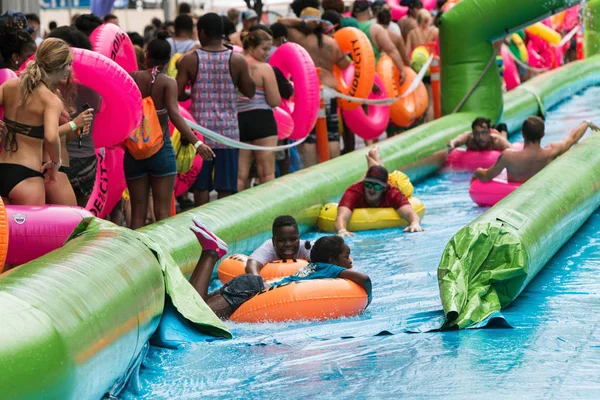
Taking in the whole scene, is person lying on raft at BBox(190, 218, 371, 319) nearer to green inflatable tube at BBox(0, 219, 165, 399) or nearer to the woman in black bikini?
green inflatable tube at BBox(0, 219, 165, 399)

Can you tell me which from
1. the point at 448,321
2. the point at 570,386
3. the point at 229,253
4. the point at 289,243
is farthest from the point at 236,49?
the point at 570,386

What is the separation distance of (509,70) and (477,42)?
15.9 ft

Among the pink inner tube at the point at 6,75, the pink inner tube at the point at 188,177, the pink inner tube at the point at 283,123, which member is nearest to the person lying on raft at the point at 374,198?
the pink inner tube at the point at 188,177

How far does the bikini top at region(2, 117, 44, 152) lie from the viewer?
5.38m

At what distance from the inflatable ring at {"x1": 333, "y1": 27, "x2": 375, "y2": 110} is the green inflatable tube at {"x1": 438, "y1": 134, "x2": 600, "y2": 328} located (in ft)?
13.9

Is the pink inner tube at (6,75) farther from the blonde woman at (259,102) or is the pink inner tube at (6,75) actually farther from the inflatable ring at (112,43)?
the blonde woman at (259,102)

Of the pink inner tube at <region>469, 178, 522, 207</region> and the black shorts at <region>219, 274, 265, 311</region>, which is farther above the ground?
the black shorts at <region>219, 274, 265, 311</region>

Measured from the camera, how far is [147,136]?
6.95 m

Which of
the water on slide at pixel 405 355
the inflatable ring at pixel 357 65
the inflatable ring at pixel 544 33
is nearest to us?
the water on slide at pixel 405 355

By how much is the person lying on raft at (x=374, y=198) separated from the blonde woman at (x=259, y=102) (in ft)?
2.58

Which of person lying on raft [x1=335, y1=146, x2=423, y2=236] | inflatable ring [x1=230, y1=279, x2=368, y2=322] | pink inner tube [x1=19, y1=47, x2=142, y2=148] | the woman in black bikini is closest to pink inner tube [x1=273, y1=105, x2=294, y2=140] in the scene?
person lying on raft [x1=335, y1=146, x2=423, y2=236]

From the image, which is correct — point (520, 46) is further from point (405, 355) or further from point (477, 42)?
point (405, 355)

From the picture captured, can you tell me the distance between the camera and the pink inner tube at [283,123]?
916cm

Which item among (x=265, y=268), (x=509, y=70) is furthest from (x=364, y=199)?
(x=509, y=70)
